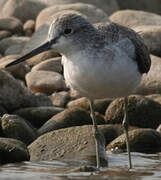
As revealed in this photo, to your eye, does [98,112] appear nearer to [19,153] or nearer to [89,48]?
[19,153]

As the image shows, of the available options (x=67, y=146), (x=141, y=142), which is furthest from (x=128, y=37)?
(x=141, y=142)

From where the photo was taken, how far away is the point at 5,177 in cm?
681

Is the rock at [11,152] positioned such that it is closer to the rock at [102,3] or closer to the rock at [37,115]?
the rock at [37,115]

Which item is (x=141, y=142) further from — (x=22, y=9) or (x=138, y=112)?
(x=22, y=9)

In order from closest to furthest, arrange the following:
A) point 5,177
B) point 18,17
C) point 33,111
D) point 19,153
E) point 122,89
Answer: point 5,177, point 122,89, point 19,153, point 33,111, point 18,17

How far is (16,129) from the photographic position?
9039mm

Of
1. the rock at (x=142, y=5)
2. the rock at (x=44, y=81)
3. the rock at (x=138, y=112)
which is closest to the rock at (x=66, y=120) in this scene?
the rock at (x=138, y=112)

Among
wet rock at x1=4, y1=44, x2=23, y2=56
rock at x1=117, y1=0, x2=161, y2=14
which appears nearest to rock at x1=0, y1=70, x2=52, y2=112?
wet rock at x1=4, y1=44, x2=23, y2=56

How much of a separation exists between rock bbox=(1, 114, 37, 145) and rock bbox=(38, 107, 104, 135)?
0.61m

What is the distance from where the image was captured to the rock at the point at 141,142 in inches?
357

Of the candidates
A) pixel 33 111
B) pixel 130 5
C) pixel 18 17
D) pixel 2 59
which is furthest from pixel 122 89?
pixel 130 5

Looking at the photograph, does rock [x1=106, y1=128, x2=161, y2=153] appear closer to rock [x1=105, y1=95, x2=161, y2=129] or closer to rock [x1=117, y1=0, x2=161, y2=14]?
rock [x1=105, y1=95, x2=161, y2=129]

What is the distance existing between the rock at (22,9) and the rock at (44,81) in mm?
5865

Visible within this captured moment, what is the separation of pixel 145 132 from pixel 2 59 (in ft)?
19.6
